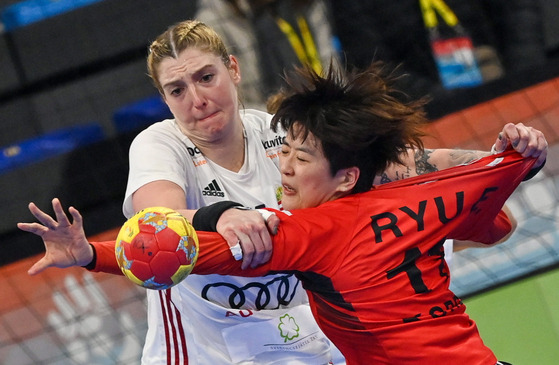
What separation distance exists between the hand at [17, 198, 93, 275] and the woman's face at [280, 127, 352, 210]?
0.60 meters

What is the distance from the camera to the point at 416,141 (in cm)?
260

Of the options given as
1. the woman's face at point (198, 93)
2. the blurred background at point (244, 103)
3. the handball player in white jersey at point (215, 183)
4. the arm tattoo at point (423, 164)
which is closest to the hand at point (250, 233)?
the handball player in white jersey at point (215, 183)

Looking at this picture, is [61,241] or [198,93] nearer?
[61,241]

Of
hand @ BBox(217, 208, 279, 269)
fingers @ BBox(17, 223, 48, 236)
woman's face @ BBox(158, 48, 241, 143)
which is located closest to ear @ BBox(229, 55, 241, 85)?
woman's face @ BBox(158, 48, 241, 143)

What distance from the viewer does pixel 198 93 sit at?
8.84 ft

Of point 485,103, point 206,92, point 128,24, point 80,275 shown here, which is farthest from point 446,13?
point 206,92

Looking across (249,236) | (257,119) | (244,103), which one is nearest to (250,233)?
(249,236)

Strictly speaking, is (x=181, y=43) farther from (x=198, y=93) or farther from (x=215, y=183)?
(x=215, y=183)

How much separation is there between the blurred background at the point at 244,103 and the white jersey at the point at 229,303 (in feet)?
5.24

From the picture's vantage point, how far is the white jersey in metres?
2.72

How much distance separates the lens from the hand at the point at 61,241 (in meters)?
2.14

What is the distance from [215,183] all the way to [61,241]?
2.28ft

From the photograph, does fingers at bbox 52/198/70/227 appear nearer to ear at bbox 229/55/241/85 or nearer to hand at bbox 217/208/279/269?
hand at bbox 217/208/279/269

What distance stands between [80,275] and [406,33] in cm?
257
